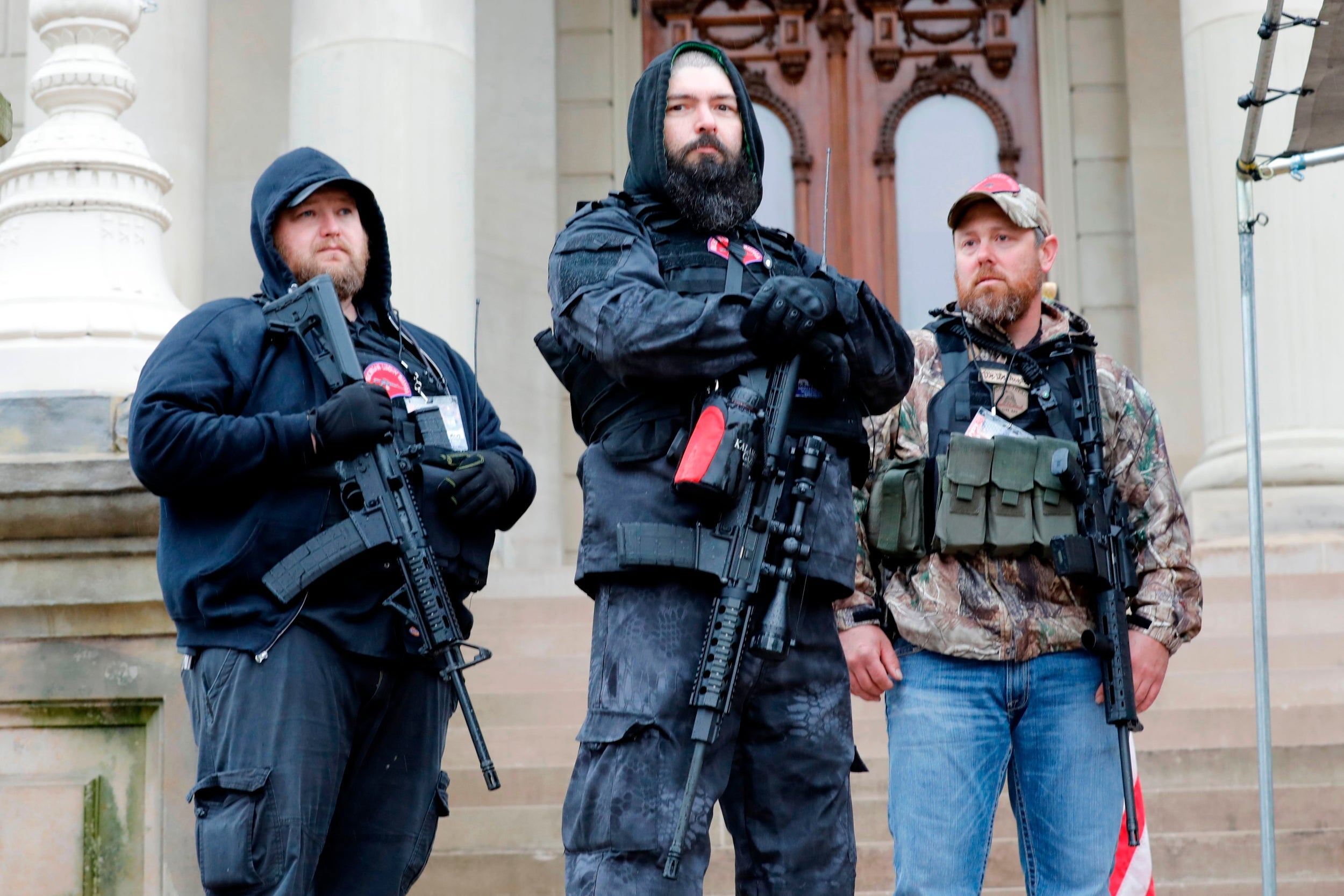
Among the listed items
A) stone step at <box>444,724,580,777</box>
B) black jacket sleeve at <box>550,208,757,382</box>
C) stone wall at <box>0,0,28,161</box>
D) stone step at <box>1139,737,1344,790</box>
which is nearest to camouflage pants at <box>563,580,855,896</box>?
black jacket sleeve at <box>550,208,757,382</box>

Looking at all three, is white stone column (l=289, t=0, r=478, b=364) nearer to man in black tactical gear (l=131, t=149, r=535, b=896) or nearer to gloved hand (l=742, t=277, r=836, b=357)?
man in black tactical gear (l=131, t=149, r=535, b=896)

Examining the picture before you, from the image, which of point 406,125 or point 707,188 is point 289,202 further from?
point 406,125

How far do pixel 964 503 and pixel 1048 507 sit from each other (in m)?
0.19

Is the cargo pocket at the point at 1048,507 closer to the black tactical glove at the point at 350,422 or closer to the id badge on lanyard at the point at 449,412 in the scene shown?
the id badge on lanyard at the point at 449,412

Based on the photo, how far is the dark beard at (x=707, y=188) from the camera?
3.24 m

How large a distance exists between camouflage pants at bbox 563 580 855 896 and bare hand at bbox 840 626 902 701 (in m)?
0.46

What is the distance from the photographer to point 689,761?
2.93 m

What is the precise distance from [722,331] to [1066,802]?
1.31m

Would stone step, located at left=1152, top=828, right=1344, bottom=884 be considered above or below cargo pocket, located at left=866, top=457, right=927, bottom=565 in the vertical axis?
below

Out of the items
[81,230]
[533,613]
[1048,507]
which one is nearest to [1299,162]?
[1048,507]

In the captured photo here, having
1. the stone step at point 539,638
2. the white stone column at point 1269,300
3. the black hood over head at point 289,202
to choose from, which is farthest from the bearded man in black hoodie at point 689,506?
the white stone column at point 1269,300

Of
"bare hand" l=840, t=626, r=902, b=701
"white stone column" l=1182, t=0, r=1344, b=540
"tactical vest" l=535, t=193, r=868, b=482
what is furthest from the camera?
"white stone column" l=1182, t=0, r=1344, b=540

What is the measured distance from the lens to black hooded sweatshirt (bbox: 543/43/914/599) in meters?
3.00

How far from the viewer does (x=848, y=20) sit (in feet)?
35.2
